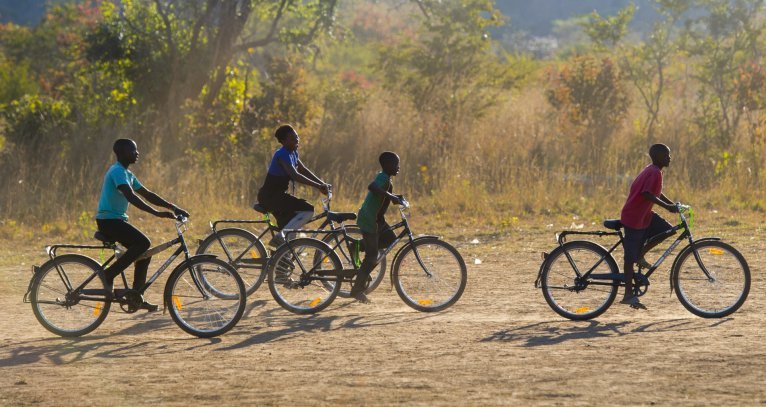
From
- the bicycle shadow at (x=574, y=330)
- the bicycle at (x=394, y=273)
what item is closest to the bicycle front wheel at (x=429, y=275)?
the bicycle at (x=394, y=273)

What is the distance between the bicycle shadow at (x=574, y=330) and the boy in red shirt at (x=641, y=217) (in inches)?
15.7

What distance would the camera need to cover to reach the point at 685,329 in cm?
867

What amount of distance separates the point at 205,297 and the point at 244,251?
6.42 ft

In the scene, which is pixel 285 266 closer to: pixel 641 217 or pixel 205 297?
pixel 205 297

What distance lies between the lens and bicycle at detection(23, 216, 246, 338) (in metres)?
8.65

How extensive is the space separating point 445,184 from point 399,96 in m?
5.12

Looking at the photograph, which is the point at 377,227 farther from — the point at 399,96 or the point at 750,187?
the point at 399,96

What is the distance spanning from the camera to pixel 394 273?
32.2 feet

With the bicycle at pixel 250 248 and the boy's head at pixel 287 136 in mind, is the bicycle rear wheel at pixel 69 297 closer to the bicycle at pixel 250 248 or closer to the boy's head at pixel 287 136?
the bicycle at pixel 250 248

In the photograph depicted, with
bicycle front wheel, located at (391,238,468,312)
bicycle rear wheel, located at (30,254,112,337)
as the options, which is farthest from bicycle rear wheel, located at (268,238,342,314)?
bicycle rear wheel, located at (30,254,112,337)

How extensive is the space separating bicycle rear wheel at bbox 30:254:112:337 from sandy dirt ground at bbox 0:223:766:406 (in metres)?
0.15

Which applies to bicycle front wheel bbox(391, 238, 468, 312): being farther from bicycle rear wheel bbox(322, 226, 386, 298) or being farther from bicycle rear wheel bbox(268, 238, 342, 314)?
bicycle rear wheel bbox(268, 238, 342, 314)

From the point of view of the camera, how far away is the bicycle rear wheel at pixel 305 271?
9.78 meters

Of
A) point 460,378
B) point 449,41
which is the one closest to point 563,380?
point 460,378
